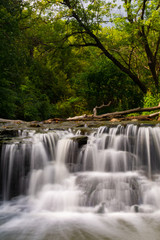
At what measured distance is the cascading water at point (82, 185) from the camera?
13.4 feet

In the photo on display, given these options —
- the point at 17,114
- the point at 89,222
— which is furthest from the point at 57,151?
the point at 17,114

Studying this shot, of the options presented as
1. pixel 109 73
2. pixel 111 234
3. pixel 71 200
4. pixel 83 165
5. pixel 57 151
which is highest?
pixel 109 73

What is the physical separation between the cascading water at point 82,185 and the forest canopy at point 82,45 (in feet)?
20.5

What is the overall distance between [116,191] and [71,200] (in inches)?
43.1

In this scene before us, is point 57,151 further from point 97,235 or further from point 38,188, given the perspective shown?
point 97,235

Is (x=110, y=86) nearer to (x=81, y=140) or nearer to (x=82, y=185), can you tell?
(x=81, y=140)

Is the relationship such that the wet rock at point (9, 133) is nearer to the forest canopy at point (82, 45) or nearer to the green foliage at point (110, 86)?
the forest canopy at point (82, 45)

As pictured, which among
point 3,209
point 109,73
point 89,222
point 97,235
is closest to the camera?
point 97,235

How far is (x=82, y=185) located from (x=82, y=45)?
483 inches

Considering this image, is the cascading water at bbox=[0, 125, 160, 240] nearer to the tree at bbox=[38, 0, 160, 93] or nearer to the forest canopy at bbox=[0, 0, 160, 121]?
the forest canopy at bbox=[0, 0, 160, 121]

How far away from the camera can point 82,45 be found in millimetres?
15469

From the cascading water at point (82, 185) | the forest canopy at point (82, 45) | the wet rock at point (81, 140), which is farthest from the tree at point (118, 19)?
the wet rock at point (81, 140)

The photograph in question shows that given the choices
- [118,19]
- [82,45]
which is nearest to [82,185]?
[118,19]

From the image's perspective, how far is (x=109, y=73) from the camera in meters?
15.9
